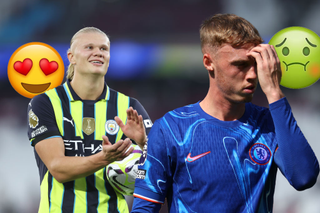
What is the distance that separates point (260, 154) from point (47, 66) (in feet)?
8.16

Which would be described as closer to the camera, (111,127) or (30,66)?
(111,127)

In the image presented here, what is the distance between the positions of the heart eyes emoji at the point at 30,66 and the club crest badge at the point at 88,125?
0.84 meters

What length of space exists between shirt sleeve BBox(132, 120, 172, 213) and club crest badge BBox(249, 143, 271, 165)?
0.37 m

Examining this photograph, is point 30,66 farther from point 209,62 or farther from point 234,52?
point 234,52

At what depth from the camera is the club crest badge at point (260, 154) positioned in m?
1.60

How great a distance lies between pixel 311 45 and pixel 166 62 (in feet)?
15.4

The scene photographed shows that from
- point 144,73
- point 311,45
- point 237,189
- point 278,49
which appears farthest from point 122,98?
point 144,73

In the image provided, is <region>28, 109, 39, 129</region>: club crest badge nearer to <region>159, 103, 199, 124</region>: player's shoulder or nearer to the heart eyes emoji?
the heart eyes emoji

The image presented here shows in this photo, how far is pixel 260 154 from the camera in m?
1.62

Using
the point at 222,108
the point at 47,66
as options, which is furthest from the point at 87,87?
the point at 222,108

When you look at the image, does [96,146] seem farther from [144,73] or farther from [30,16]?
[30,16]

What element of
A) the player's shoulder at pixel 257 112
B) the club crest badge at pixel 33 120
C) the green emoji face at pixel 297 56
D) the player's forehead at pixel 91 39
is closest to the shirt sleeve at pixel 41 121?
the club crest badge at pixel 33 120

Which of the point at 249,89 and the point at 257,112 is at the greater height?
the point at 249,89

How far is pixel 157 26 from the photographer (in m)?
7.44
